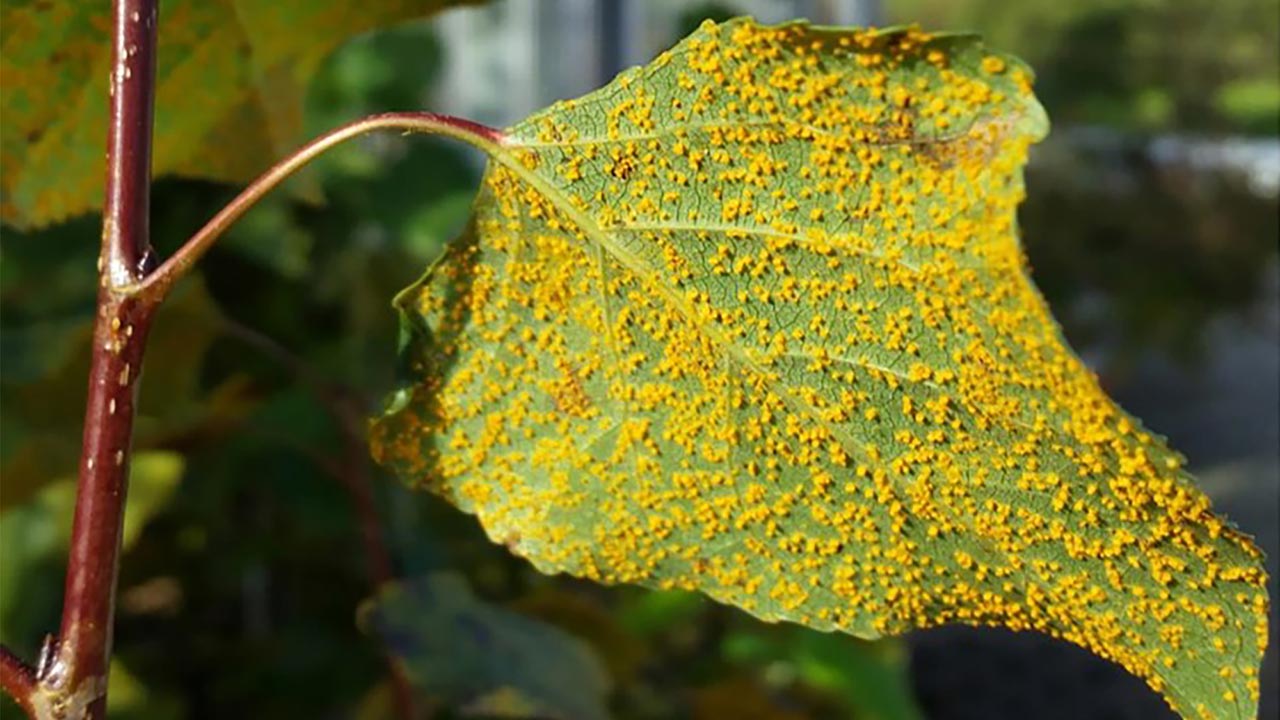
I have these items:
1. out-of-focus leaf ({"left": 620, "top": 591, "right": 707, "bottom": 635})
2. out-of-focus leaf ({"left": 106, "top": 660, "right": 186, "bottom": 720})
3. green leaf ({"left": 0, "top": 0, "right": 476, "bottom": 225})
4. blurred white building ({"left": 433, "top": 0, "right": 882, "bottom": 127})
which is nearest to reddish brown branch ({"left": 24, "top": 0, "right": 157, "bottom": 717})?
green leaf ({"left": 0, "top": 0, "right": 476, "bottom": 225})

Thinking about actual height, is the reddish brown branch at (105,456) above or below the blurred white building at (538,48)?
below

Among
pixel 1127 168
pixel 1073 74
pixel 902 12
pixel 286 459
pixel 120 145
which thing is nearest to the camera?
pixel 120 145

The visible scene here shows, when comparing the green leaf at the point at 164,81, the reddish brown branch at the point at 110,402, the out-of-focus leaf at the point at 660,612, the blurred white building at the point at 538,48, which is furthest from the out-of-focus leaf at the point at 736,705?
the blurred white building at the point at 538,48

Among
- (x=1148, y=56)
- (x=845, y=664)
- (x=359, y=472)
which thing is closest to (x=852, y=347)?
(x=359, y=472)

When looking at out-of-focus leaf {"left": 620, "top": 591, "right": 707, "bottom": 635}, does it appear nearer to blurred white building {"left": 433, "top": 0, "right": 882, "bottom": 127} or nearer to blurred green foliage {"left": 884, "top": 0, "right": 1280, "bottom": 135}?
blurred green foliage {"left": 884, "top": 0, "right": 1280, "bottom": 135}

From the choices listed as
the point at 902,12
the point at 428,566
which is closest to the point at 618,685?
the point at 428,566

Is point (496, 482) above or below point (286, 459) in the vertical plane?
above

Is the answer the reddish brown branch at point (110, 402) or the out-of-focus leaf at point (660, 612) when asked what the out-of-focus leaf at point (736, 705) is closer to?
the out-of-focus leaf at point (660, 612)

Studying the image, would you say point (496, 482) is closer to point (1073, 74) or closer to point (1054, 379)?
point (1054, 379)
